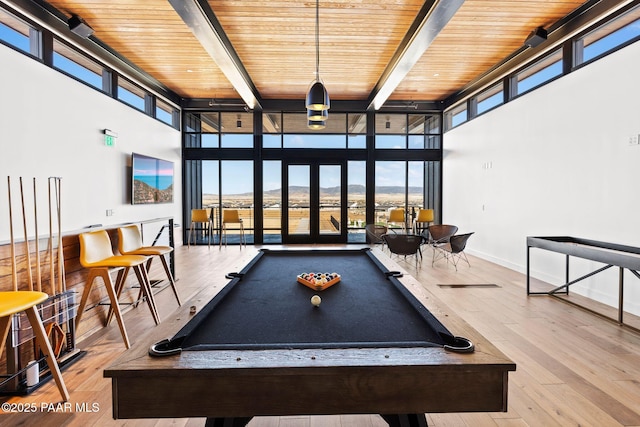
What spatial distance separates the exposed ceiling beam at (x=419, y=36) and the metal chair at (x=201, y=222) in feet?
17.8

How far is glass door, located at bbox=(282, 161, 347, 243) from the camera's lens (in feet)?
31.0

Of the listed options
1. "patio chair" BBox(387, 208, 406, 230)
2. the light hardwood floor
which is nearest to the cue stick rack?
the light hardwood floor

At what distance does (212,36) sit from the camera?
455cm

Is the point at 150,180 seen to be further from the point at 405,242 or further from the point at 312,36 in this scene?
the point at 405,242

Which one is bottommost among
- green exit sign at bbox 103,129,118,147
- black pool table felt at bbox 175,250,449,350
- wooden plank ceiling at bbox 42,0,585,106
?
black pool table felt at bbox 175,250,449,350

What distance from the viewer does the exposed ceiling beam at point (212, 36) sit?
3854 millimetres

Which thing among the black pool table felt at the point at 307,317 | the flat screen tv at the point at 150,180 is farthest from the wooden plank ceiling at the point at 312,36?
the black pool table felt at the point at 307,317

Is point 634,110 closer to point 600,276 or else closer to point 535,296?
point 600,276

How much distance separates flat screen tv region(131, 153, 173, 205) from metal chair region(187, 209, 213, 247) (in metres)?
0.71

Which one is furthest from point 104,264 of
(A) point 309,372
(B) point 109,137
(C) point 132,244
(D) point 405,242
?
(D) point 405,242

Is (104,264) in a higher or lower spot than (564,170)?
lower

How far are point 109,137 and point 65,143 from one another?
1.12 meters

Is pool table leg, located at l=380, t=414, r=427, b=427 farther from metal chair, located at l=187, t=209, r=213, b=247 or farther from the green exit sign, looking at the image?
metal chair, located at l=187, t=209, r=213, b=247

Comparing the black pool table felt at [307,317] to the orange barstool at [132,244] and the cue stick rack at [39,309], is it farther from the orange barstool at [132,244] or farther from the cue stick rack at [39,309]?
the orange barstool at [132,244]
